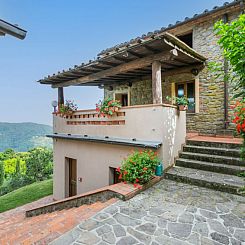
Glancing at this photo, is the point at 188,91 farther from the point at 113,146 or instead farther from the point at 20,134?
the point at 20,134

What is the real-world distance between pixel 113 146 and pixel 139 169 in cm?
181

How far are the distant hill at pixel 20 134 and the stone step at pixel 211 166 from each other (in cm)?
4312

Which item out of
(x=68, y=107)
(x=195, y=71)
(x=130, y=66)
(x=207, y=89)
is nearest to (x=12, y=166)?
(x=68, y=107)

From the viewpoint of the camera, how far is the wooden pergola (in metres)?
4.80

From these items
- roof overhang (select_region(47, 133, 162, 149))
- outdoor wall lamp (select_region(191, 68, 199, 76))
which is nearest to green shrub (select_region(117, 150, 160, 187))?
roof overhang (select_region(47, 133, 162, 149))

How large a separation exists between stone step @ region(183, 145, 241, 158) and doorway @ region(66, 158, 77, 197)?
4945 mm

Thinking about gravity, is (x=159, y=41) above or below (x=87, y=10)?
below

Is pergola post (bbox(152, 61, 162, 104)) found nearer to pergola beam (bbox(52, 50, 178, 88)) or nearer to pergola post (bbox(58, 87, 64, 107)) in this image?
pergola beam (bbox(52, 50, 178, 88))

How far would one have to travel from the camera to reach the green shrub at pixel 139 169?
4.48 meters

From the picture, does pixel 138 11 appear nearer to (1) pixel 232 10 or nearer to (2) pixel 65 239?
(1) pixel 232 10

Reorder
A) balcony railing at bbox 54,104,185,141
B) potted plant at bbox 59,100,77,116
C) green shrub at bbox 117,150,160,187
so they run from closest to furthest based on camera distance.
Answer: green shrub at bbox 117,150,160,187, balcony railing at bbox 54,104,185,141, potted plant at bbox 59,100,77,116

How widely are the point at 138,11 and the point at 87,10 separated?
418cm

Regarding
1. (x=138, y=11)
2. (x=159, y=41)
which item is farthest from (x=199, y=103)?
(x=138, y=11)

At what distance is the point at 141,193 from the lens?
4.29 m
